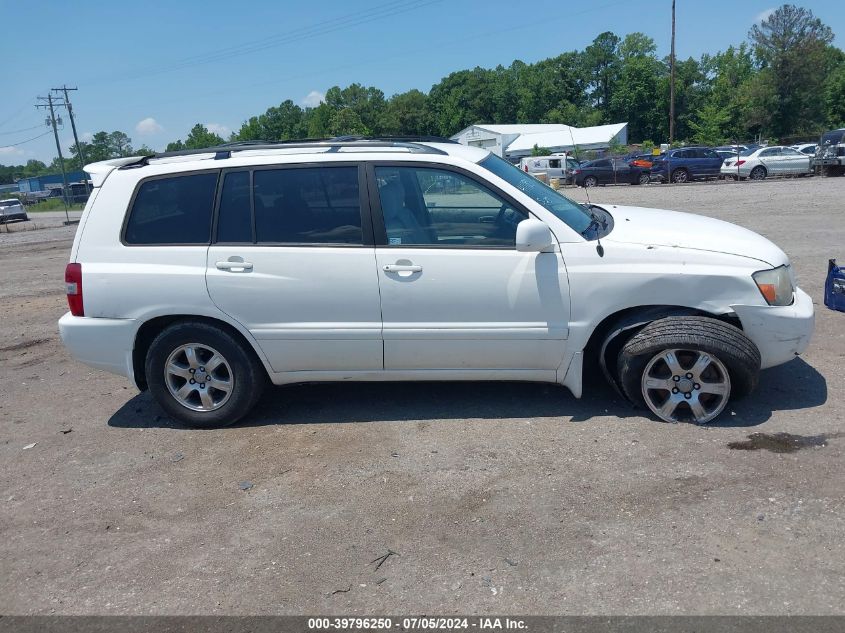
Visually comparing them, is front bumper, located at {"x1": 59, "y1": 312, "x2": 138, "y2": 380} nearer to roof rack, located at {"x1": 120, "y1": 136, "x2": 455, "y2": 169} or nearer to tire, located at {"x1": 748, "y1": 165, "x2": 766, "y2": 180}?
roof rack, located at {"x1": 120, "y1": 136, "x2": 455, "y2": 169}

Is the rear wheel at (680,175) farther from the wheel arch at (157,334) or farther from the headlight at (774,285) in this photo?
the wheel arch at (157,334)

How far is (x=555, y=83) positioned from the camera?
11706cm

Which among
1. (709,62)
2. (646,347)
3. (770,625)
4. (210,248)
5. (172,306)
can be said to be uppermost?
(709,62)

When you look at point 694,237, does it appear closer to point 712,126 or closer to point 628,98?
point 712,126

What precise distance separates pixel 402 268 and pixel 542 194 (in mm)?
1167

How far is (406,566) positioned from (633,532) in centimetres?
111

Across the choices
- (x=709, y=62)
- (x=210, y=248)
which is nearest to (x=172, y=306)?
(x=210, y=248)

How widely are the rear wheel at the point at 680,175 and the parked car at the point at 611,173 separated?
4.38 ft

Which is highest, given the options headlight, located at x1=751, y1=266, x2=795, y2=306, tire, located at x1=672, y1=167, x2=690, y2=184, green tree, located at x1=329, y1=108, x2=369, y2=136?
green tree, located at x1=329, y1=108, x2=369, y2=136

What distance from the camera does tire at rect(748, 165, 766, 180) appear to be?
30.6 m

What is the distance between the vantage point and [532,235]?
4.44 meters

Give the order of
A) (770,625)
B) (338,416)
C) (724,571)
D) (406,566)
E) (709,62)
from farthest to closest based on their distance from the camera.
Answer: (709,62), (338,416), (406,566), (724,571), (770,625)

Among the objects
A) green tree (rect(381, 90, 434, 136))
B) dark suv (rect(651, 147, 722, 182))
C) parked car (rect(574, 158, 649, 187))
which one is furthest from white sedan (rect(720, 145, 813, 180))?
green tree (rect(381, 90, 434, 136))

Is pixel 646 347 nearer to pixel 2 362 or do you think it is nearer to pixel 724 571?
pixel 724 571
